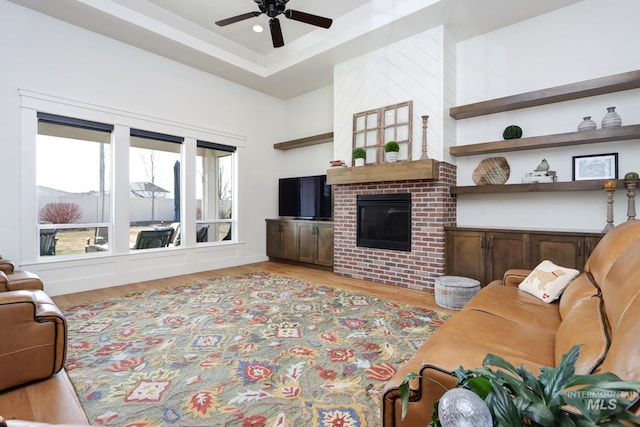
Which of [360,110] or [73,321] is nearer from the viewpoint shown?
[73,321]

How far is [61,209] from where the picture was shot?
3.81 m

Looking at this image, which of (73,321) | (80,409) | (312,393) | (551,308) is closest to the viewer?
(80,409)

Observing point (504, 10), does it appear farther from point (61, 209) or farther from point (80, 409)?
point (61, 209)

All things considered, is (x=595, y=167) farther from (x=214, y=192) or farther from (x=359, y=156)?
(x=214, y=192)

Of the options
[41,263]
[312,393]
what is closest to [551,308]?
[312,393]

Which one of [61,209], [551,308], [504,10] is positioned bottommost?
[551,308]

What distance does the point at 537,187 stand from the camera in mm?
3369

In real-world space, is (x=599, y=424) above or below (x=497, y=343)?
above

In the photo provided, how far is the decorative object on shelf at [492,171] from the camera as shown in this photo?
3.85m

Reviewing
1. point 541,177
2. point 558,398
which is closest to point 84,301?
point 558,398

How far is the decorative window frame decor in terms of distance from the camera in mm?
4129

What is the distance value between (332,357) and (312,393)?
43 cm

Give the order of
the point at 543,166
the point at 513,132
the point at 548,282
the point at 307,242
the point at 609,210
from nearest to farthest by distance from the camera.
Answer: the point at 548,282, the point at 609,210, the point at 543,166, the point at 513,132, the point at 307,242

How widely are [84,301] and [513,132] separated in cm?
550
